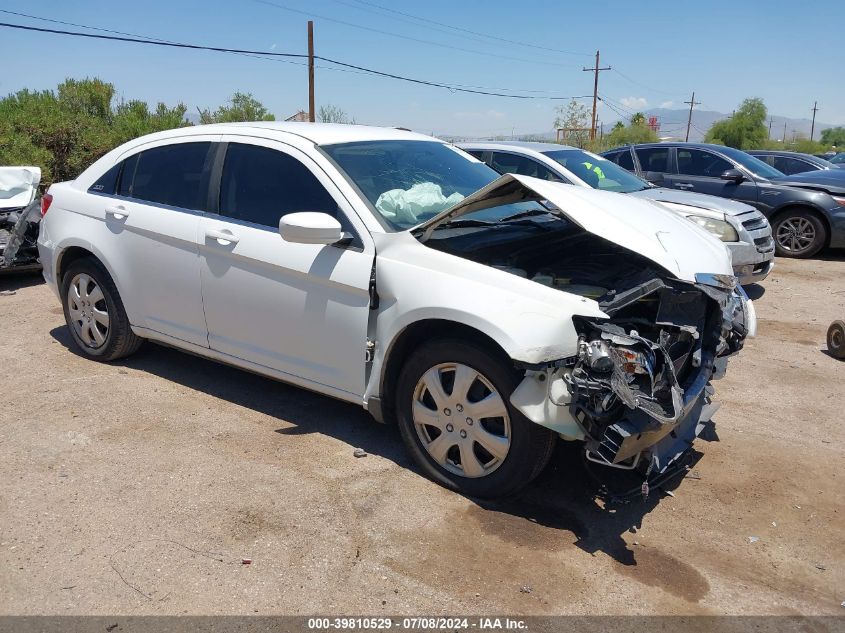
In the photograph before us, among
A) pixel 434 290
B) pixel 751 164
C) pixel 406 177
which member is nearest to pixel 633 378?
pixel 434 290

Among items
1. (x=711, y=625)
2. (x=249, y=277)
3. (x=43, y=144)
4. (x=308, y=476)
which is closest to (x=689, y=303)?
(x=711, y=625)

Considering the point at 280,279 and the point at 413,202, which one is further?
the point at 413,202

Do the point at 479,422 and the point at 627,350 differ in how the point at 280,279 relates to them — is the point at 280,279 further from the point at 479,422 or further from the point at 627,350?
the point at 627,350

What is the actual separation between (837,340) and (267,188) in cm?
493

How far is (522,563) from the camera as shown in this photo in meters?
3.13

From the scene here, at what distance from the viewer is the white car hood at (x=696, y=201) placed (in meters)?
8.07

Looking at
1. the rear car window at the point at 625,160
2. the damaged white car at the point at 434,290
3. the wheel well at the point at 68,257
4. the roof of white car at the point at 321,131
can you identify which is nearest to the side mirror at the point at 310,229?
the damaged white car at the point at 434,290

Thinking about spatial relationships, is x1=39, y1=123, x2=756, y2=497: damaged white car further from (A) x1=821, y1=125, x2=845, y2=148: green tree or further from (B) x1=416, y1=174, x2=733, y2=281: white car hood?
(A) x1=821, y1=125, x2=845, y2=148: green tree

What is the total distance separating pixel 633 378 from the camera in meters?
3.12

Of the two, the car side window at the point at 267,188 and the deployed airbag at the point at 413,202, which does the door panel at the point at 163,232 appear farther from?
the deployed airbag at the point at 413,202

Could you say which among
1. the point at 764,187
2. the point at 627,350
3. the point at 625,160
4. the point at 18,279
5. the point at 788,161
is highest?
the point at 788,161

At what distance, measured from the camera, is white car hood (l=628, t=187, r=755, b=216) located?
318 inches

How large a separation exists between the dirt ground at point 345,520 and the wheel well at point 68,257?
907 mm

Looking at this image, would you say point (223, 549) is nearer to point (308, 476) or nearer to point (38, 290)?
point (308, 476)
